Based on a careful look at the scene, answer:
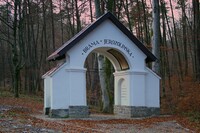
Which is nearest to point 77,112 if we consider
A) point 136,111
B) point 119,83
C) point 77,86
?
point 77,86

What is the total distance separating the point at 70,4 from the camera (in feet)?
105

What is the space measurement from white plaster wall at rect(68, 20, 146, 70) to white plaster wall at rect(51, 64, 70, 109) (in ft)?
2.43

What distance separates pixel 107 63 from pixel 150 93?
4647mm

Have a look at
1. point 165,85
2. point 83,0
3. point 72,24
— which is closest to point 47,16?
point 72,24

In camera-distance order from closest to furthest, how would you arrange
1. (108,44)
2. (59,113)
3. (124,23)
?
(59,113) < (108,44) < (124,23)

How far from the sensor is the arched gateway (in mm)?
14609

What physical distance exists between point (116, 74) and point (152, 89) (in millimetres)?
2350

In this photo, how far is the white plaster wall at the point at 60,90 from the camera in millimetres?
14445

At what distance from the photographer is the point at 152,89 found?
16.6 metres

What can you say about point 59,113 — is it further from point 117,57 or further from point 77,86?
point 117,57

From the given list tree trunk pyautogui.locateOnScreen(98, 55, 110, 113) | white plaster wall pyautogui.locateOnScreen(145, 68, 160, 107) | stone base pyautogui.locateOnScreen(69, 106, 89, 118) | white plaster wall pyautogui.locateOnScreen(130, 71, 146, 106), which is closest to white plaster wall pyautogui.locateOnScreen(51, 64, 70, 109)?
stone base pyautogui.locateOnScreen(69, 106, 89, 118)

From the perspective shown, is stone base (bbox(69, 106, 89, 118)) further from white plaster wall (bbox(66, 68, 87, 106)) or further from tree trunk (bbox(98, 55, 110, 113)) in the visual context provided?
tree trunk (bbox(98, 55, 110, 113))

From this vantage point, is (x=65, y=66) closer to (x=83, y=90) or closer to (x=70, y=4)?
(x=83, y=90)

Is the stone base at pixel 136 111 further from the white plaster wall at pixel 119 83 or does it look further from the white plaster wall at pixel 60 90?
the white plaster wall at pixel 60 90
